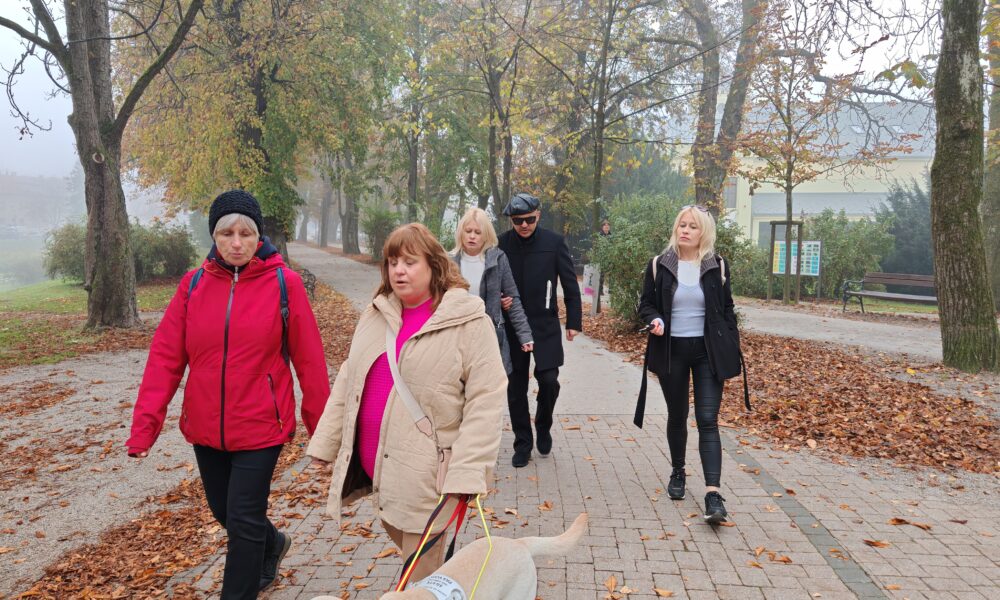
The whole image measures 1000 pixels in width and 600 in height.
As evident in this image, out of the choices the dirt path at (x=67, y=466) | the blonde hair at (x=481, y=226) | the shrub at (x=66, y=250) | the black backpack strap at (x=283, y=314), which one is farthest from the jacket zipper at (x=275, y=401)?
the shrub at (x=66, y=250)

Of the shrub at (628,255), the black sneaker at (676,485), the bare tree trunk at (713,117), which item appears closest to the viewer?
the black sneaker at (676,485)

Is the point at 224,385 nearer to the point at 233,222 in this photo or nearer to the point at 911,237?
the point at 233,222

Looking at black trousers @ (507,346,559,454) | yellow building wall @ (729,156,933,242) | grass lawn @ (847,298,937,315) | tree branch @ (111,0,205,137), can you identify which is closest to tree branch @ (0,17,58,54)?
tree branch @ (111,0,205,137)

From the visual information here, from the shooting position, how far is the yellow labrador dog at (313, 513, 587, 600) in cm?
193

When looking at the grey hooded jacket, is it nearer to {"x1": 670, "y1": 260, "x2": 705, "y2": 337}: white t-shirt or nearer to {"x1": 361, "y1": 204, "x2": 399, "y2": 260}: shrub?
{"x1": 670, "y1": 260, "x2": 705, "y2": 337}: white t-shirt

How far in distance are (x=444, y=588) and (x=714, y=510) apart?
2618 millimetres

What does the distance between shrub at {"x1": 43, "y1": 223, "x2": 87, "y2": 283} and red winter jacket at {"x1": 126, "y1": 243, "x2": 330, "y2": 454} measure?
24.5 metres

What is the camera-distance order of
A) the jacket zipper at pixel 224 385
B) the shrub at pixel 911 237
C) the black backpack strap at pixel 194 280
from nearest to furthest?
the jacket zipper at pixel 224 385
the black backpack strap at pixel 194 280
the shrub at pixel 911 237

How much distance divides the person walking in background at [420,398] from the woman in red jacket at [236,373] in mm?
436

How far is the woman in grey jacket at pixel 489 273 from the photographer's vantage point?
16.0 ft

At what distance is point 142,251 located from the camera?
2334 centimetres

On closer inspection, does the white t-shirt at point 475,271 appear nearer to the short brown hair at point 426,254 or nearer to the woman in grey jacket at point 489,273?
the woman in grey jacket at point 489,273

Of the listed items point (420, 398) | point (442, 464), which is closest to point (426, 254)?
point (420, 398)

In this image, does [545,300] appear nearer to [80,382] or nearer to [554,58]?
[80,382]
